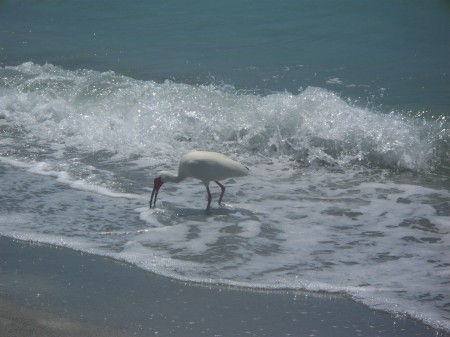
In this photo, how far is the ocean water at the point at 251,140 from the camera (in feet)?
19.6

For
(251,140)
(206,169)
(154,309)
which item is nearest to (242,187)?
(206,169)

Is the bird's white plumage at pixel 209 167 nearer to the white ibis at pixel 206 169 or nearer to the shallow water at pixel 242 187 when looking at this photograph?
the white ibis at pixel 206 169

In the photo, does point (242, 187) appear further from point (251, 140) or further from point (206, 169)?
point (251, 140)

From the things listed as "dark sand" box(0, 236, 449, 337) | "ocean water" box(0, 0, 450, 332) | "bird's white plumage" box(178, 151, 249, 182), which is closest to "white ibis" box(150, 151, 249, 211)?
"bird's white plumage" box(178, 151, 249, 182)

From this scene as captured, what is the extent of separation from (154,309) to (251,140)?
4.67 m

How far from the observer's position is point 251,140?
9500 millimetres

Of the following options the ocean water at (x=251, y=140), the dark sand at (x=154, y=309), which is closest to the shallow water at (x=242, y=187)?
the ocean water at (x=251, y=140)

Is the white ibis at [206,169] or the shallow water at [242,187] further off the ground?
the white ibis at [206,169]

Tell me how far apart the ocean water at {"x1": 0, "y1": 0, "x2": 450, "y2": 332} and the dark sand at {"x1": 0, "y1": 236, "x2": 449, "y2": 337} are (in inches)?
7.3

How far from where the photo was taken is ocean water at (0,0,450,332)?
5.98 metres

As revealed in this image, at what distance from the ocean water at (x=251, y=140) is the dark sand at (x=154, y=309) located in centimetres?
19

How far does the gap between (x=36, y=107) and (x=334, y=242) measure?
5.95m

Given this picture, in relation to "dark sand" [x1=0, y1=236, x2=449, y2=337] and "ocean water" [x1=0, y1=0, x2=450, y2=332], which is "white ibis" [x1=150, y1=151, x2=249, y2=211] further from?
"dark sand" [x1=0, y1=236, x2=449, y2=337]

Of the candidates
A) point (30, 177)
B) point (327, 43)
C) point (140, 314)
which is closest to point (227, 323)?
point (140, 314)
